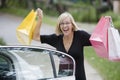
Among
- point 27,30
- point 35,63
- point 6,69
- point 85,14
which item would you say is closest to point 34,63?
point 35,63

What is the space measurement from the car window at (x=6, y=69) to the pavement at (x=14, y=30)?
16.3 feet

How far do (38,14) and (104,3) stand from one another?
2349cm

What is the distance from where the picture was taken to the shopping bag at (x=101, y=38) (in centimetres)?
559

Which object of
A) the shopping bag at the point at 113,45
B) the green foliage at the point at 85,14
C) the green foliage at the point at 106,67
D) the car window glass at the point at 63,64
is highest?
the green foliage at the point at 85,14

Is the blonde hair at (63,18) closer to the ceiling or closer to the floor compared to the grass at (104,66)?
closer to the ceiling

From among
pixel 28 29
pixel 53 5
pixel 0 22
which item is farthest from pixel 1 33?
pixel 28 29

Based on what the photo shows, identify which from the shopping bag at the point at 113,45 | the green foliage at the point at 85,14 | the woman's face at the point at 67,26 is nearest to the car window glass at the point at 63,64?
the woman's face at the point at 67,26

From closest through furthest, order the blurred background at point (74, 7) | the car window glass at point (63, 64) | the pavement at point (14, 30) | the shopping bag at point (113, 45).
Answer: the car window glass at point (63, 64), the shopping bag at point (113, 45), the pavement at point (14, 30), the blurred background at point (74, 7)

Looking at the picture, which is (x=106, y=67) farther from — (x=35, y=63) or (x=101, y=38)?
(x=35, y=63)

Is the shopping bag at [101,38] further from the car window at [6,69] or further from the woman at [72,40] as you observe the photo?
the car window at [6,69]

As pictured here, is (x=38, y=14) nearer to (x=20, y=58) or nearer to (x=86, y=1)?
(x=20, y=58)

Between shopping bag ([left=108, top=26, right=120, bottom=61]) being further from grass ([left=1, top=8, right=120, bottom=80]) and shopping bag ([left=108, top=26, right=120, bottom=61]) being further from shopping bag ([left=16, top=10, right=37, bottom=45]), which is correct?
grass ([left=1, top=8, right=120, bottom=80])

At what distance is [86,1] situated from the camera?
92.5ft

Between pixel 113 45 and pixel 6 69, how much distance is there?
1.42m
